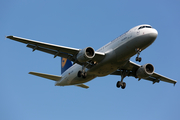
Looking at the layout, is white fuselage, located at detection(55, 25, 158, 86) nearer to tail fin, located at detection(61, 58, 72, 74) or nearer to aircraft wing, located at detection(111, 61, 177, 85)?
aircraft wing, located at detection(111, 61, 177, 85)

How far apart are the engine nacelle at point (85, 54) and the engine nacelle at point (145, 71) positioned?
8261mm

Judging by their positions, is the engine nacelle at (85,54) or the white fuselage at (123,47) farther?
the engine nacelle at (85,54)

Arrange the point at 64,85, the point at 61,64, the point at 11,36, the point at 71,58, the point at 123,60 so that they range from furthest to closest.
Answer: the point at 61,64, the point at 64,85, the point at 71,58, the point at 123,60, the point at 11,36

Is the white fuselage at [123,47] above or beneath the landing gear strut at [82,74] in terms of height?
above

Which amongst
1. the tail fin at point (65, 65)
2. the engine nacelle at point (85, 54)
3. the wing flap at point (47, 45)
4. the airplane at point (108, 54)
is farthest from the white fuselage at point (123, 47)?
the tail fin at point (65, 65)

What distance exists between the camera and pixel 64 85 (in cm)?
3794

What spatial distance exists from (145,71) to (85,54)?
9370 millimetres

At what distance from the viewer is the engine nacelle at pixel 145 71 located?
115ft

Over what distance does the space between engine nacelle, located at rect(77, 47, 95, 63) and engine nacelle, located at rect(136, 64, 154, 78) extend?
27.1 ft

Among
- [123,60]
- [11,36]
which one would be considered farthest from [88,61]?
[11,36]

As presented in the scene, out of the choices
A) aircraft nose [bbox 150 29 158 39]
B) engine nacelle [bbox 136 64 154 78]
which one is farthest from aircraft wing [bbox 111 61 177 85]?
aircraft nose [bbox 150 29 158 39]

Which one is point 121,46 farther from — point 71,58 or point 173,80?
point 173,80

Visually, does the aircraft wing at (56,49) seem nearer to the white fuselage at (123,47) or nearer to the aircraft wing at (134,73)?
the white fuselage at (123,47)

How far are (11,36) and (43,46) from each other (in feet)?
12.7
